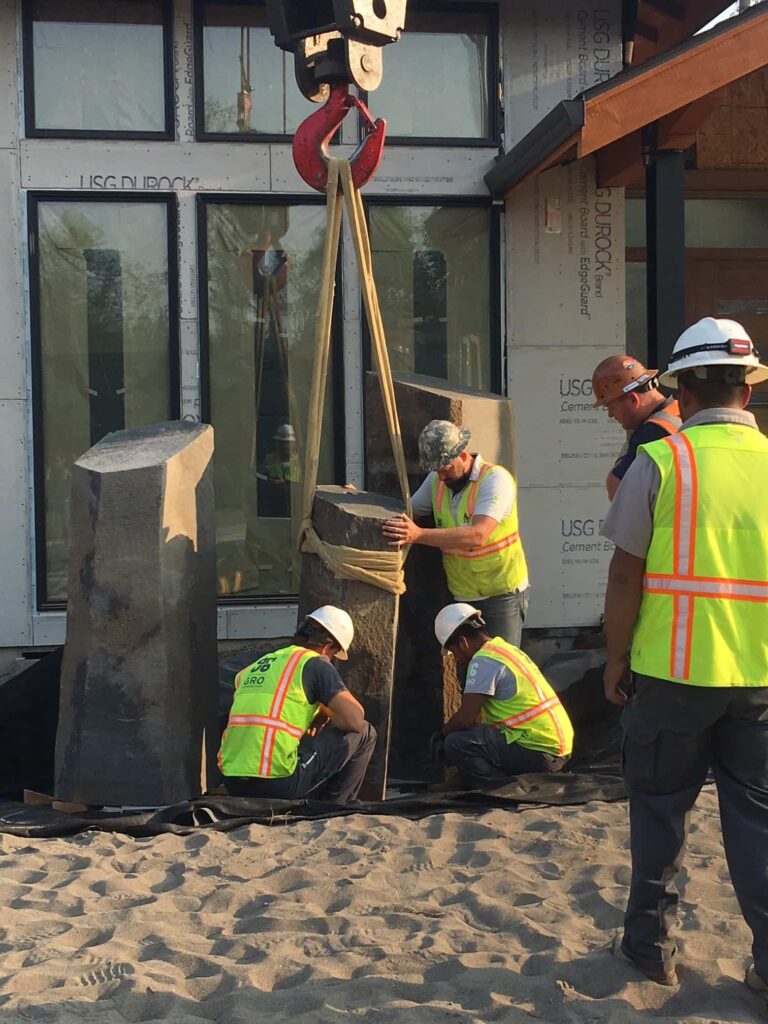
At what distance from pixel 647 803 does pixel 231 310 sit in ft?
17.5

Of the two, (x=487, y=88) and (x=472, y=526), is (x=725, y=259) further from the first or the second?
(x=472, y=526)

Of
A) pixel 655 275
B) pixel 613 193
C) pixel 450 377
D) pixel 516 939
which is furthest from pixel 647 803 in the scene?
pixel 613 193

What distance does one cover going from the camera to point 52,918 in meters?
3.84

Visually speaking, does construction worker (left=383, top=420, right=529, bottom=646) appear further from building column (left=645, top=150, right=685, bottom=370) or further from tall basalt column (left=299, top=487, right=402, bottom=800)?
building column (left=645, top=150, right=685, bottom=370)

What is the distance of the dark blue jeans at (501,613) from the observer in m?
5.90

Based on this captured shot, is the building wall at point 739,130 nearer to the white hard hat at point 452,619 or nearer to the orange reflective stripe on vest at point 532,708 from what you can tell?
the white hard hat at point 452,619

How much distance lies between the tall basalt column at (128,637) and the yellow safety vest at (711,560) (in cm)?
282

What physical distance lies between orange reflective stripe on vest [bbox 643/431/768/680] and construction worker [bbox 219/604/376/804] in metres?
2.31

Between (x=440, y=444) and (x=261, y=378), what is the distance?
2.50 meters

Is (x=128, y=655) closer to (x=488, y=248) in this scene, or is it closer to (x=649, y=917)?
(x=649, y=917)

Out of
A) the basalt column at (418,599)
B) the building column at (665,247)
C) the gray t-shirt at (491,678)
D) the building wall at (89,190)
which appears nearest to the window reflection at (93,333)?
the building wall at (89,190)

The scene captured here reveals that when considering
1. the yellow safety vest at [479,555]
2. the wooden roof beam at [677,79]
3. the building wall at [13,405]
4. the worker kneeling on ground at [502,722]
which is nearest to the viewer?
the worker kneeling on ground at [502,722]

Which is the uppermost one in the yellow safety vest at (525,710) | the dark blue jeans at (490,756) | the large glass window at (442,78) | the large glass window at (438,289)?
the large glass window at (442,78)

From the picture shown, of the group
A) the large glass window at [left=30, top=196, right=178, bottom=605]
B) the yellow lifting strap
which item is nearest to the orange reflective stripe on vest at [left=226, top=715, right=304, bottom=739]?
the yellow lifting strap
